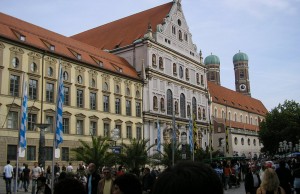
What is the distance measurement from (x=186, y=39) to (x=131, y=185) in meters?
57.9

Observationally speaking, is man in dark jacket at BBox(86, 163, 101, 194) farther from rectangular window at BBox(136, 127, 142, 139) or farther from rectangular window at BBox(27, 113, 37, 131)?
rectangular window at BBox(136, 127, 142, 139)

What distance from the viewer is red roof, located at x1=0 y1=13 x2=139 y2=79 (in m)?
37.4

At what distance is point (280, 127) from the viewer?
6331cm

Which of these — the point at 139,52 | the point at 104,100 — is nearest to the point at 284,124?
the point at 139,52

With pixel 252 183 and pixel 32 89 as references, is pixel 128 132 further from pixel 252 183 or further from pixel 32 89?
pixel 252 183

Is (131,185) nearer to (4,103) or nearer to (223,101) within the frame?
(4,103)

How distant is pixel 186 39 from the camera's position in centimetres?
6094

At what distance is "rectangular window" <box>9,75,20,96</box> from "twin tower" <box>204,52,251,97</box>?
87.5 meters

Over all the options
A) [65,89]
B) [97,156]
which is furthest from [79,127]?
[97,156]

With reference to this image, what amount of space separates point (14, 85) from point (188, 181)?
35.8 meters

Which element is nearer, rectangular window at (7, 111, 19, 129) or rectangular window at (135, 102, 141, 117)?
rectangular window at (7, 111, 19, 129)

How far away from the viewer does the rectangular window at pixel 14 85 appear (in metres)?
34.8

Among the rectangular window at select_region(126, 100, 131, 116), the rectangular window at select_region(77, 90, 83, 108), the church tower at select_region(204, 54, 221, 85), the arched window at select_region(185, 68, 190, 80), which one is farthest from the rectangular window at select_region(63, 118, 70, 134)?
the church tower at select_region(204, 54, 221, 85)

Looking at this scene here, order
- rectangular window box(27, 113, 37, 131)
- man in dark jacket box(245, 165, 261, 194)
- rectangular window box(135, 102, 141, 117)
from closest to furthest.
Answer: man in dark jacket box(245, 165, 261, 194) < rectangular window box(27, 113, 37, 131) < rectangular window box(135, 102, 141, 117)
